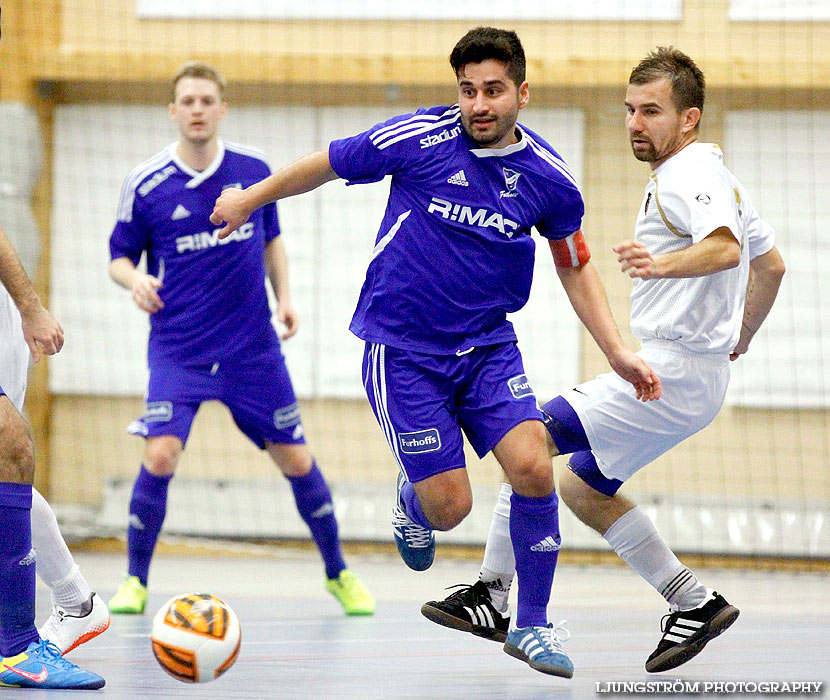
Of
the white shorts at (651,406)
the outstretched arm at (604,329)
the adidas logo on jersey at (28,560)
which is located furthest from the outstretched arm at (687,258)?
the adidas logo on jersey at (28,560)

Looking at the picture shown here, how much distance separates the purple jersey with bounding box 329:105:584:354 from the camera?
4.15 meters

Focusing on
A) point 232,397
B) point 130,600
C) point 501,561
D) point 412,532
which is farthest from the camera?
point 232,397

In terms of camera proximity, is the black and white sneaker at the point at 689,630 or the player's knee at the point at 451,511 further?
the player's knee at the point at 451,511

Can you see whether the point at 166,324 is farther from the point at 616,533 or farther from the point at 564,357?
the point at 564,357

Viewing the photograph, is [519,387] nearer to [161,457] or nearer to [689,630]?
[689,630]

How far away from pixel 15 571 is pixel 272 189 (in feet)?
4.65

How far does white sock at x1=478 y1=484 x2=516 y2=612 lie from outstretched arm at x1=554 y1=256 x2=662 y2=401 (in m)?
0.61

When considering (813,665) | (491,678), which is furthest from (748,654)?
(491,678)

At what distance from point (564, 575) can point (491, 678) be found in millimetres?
4279

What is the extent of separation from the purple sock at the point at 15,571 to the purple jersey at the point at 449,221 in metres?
1.25

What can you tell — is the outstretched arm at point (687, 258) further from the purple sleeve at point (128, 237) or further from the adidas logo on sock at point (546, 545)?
the purple sleeve at point (128, 237)

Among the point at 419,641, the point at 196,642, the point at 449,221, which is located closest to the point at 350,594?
the point at 419,641

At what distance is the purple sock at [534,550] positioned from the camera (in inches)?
159

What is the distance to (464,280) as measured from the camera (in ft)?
13.6
